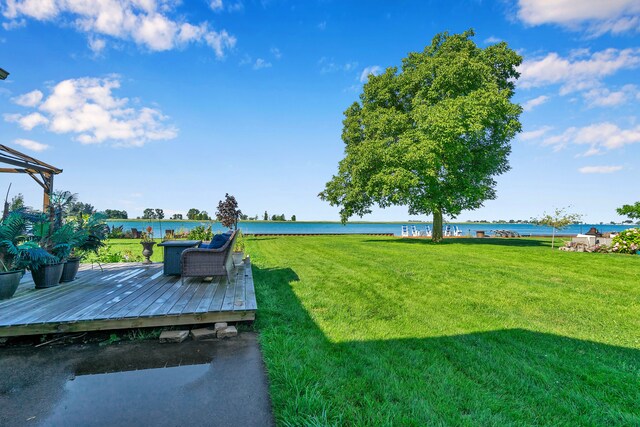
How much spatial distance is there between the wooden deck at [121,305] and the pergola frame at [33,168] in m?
2.15

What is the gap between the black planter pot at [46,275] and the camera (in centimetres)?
507

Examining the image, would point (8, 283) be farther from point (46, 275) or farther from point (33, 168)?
point (33, 168)

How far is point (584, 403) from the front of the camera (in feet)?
7.73

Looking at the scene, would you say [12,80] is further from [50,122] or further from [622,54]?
[622,54]

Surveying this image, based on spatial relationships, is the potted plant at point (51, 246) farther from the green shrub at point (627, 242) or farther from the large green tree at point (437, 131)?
the green shrub at point (627, 242)

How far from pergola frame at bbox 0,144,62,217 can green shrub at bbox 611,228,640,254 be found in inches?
787

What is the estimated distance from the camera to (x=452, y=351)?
131 inches

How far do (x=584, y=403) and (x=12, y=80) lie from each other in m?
9.56

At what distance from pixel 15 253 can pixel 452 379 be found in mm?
6253

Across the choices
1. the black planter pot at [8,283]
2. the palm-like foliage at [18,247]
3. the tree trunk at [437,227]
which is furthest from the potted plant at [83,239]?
the tree trunk at [437,227]

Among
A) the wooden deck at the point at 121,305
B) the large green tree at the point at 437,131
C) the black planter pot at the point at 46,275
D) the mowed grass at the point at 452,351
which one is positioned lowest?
the mowed grass at the point at 452,351

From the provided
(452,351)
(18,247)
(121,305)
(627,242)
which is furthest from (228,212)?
(627,242)

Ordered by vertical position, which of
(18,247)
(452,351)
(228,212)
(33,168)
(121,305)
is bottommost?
(452,351)

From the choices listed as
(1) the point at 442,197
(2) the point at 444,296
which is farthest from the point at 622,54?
(2) the point at 444,296
